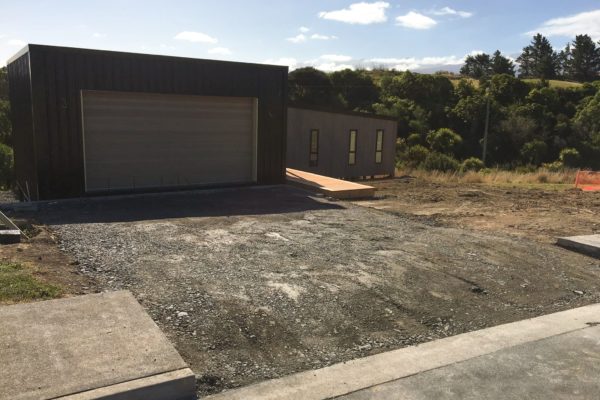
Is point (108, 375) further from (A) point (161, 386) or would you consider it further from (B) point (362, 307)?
(B) point (362, 307)

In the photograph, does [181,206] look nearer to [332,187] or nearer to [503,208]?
[332,187]

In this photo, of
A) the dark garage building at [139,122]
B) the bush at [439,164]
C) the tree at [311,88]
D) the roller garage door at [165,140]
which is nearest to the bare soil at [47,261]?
the dark garage building at [139,122]

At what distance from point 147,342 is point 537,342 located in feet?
12.3

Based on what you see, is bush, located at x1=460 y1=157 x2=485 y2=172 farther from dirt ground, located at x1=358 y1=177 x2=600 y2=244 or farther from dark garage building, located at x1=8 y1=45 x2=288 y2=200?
dark garage building, located at x1=8 y1=45 x2=288 y2=200

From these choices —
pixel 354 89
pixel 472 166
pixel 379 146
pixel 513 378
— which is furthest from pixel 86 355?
pixel 354 89

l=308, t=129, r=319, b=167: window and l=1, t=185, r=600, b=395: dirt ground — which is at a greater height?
l=308, t=129, r=319, b=167: window

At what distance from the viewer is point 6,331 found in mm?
4090

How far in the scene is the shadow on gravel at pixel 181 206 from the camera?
982 centimetres

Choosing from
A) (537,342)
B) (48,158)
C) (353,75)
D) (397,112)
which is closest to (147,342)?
(537,342)

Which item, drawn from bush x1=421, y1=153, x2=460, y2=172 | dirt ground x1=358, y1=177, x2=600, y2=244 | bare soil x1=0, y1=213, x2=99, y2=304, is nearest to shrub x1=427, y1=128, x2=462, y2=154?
bush x1=421, y1=153, x2=460, y2=172

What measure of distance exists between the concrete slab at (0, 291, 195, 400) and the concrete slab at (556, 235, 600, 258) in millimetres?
7638

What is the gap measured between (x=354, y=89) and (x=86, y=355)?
51.0 meters

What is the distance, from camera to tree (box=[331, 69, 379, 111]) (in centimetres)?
5112

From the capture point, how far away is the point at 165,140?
43.7 ft
